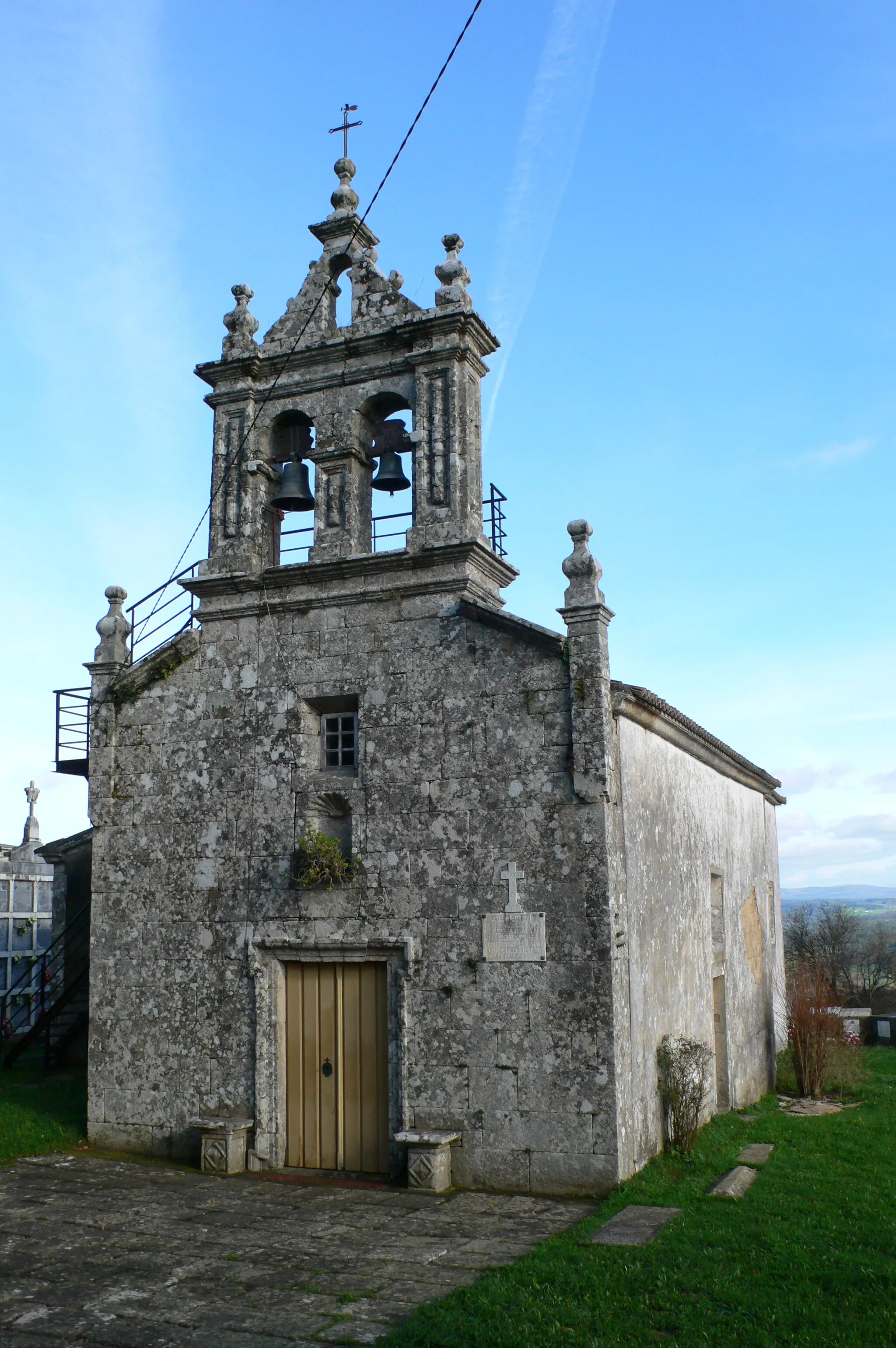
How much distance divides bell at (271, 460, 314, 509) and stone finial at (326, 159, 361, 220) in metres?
2.69

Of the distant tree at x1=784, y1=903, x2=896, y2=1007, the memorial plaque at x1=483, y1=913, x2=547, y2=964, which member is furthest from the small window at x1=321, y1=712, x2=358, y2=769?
the distant tree at x1=784, y1=903, x2=896, y2=1007

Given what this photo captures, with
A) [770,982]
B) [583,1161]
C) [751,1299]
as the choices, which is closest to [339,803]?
[583,1161]

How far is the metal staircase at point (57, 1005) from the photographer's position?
1383 cm

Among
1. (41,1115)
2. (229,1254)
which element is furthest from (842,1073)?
(41,1115)

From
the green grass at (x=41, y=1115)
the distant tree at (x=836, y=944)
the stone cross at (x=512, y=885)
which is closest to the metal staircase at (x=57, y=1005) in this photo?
the green grass at (x=41, y=1115)

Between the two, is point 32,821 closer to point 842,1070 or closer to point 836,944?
point 842,1070

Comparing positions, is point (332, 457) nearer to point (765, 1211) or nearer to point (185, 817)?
point (185, 817)

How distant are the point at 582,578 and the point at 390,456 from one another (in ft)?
9.02

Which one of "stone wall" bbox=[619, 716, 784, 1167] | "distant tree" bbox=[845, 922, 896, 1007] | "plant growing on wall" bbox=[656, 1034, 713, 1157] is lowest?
"distant tree" bbox=[845, 922, 896, 1007]

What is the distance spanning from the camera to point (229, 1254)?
7.12 metres

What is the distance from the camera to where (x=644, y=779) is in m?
10.3

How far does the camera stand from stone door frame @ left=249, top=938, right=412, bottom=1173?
9.23 meters

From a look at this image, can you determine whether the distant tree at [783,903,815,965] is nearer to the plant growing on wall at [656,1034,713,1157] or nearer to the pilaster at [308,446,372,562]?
the plant growing on wall at [656,1034,713,1157]

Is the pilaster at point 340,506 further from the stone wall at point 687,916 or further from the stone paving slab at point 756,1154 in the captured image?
the stone paving slab at point 756,1154
